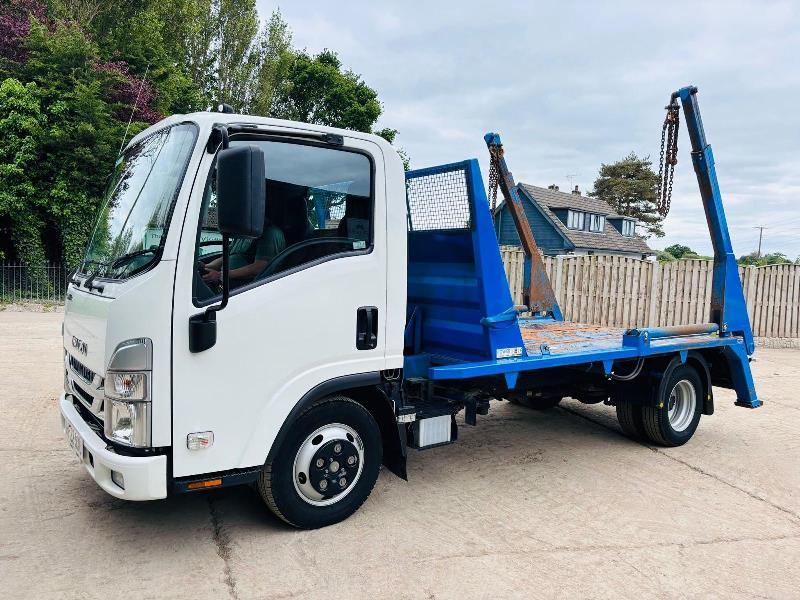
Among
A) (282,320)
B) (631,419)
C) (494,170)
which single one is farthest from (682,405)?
(282,320)

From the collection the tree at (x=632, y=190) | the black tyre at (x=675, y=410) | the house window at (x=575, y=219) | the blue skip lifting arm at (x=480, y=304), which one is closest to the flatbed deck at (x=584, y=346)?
the blue skip lifting arm at (x=480, y=304)

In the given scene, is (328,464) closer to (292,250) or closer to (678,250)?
(292,250)

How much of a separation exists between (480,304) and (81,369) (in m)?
2.65

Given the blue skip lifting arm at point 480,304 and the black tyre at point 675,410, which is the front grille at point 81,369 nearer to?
the blue skip lifting arm at point 480,304

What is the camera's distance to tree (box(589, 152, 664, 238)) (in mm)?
50656

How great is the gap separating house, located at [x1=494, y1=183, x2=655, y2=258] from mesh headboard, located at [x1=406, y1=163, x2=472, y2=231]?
24.4 m

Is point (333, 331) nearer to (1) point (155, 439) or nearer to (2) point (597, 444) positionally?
(1) point (155, 439)

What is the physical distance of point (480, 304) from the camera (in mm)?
4484

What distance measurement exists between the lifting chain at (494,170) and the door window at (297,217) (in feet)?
9.15

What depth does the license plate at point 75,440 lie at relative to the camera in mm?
3654

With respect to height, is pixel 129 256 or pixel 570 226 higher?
pixel 570 226

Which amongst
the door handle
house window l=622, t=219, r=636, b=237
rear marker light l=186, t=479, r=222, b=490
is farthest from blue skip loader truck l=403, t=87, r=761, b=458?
house window l=622, t=219, r=636, b=237

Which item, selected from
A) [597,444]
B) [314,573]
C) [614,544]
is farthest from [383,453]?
[597,444]

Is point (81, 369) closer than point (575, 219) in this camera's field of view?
Yes
